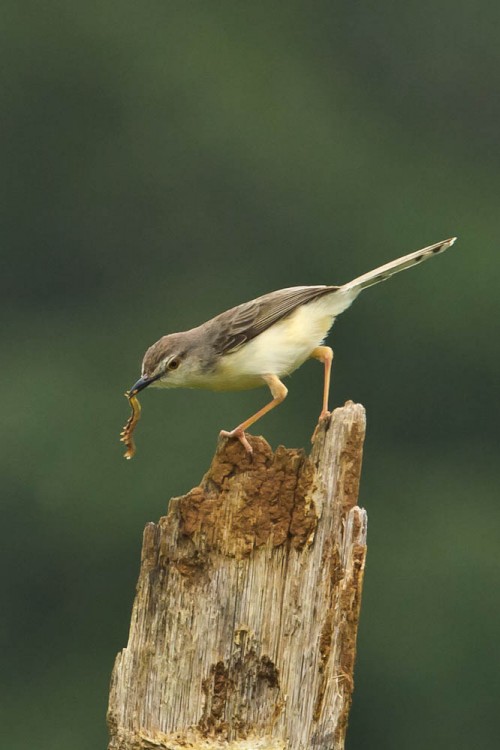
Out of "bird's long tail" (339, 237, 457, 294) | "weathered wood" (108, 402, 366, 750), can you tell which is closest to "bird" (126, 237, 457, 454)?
"bird's long tail" (339, 237, 457, 294)

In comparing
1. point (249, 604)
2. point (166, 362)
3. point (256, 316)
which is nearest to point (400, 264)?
point (256, 316)

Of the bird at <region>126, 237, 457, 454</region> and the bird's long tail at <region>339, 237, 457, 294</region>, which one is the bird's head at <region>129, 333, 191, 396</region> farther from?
the bird's long tail at <region>339, 237, 457, 294</region>

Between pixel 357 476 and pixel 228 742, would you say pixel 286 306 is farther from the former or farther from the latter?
pixel 228 742

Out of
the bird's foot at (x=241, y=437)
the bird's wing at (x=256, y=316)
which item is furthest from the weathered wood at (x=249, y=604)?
the bird's wing at (x=256, y=316)

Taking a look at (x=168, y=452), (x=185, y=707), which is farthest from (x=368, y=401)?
(x=185, y=707)

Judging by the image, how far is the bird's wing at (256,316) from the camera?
869 cm

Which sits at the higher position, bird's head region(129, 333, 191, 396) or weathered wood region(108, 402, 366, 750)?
bird's head region(129, 333, 191, 396)

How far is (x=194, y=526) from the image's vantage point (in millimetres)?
7652

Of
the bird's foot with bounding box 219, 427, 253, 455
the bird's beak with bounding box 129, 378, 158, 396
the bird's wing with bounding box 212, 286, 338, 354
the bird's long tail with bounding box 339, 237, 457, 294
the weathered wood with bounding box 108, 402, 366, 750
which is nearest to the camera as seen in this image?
the weathered wood with bounding box 108, 402, 366, 750

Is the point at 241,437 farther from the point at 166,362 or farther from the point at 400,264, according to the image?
the point at 400,264

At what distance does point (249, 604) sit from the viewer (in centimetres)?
755

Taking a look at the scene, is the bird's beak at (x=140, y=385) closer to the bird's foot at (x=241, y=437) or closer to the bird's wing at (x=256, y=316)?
the bird's wing at (x=256, y=316)

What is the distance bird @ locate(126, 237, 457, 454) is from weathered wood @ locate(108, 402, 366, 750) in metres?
0.83

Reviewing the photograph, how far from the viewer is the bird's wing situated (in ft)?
28.5
